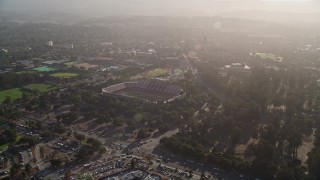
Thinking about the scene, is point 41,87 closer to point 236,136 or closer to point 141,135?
point 141,135

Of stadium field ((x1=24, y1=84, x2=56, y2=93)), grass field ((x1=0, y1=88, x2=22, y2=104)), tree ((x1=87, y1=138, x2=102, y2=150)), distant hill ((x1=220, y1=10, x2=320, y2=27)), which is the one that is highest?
distant hill ((x1=220, y1=10, x2=320, y2=27))

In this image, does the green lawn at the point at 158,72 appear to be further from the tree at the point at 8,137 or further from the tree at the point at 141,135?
the tree at the point at 8,137

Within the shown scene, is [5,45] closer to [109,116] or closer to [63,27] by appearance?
[63,27]

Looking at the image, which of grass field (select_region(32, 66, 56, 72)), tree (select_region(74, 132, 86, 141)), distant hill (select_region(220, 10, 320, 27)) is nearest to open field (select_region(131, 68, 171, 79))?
grass field (select_region(32, 66, 56, 72))

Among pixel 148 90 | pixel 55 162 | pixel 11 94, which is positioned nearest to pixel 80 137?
pixel 55 162

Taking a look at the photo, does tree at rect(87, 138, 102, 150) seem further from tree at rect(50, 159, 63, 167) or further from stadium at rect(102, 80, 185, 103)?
stadium at rect(102, 80, 185, 103)

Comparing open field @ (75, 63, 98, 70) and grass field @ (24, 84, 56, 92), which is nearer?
grass field @ (24, 84, 56, 92)

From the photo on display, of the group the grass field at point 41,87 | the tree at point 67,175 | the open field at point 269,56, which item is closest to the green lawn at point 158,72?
the grass field at point 41,87
